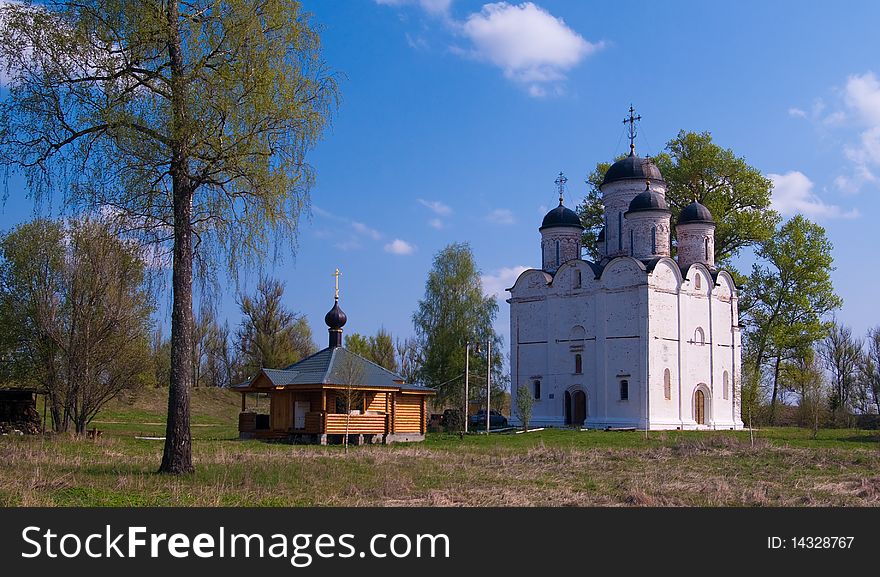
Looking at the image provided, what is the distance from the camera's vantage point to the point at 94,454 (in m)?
19.7

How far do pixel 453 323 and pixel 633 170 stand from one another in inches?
584

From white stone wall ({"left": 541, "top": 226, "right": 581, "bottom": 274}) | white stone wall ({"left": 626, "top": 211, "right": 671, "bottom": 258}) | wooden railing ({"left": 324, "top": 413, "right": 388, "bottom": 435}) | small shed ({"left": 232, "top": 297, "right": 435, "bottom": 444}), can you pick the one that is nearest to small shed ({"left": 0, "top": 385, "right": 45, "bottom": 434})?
small shed ({"left": 232, "top": 297, "right": 435, "bottom": 444})

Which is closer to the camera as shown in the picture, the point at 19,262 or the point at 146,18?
the point at 146,18

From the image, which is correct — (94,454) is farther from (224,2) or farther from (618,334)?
(618,334)

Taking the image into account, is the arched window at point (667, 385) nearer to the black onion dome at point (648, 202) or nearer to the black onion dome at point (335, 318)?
the black onion dome at point (648, 202)

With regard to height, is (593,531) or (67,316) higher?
(67,316)

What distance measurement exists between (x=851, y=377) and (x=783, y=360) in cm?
1061

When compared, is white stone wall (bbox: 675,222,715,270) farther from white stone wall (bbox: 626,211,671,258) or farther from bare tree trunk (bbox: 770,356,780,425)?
bare tree trunk (bbox: 770,356,780,425)

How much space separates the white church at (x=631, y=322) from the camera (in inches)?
1631

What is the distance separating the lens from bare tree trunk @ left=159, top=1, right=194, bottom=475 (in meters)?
14.4

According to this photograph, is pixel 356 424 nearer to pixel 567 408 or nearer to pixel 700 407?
pixel 567 408

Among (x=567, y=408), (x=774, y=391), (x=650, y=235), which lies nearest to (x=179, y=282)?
(x=567, y=408)

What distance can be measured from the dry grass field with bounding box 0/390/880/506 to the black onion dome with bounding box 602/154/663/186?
21.1 meters

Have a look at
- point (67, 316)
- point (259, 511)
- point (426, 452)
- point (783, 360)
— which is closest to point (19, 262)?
point (67, 316)
